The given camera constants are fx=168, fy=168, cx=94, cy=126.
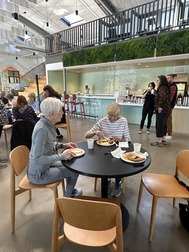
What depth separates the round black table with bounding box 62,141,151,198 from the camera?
1.34 meters

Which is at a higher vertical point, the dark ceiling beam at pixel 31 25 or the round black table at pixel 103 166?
the dark ceiling beam at pixel 31 25

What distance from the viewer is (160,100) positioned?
3861 millimetres

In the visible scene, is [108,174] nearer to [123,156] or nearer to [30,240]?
[123,156]

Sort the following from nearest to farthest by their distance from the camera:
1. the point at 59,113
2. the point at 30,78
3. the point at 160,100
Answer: the point at 59,113 → the point at 160,100 → the point at 30,78

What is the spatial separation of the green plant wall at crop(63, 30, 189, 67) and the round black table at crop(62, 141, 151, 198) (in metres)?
4.46

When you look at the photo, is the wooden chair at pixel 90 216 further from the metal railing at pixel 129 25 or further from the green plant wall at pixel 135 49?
the metal railing at pixel 129 25

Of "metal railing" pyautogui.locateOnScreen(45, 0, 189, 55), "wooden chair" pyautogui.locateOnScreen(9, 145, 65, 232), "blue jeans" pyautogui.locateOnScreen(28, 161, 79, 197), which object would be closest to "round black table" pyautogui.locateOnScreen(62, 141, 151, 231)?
"blue jeans" pyautogui.locateOnScreen(28, 161, 79, 197)

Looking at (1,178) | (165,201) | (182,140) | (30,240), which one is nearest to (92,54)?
(182,140)

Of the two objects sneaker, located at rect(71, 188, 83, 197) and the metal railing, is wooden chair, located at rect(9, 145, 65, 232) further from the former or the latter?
the metal railing

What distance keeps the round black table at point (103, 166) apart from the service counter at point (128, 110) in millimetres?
4509

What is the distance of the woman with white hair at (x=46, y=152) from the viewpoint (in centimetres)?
160

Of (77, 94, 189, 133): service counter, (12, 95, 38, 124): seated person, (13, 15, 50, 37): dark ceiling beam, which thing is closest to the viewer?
(12, 95, 38, 124): seated person

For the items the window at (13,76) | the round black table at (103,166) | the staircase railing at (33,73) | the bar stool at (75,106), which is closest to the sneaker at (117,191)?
the round black table at (103,166)

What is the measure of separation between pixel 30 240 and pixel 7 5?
4.27 meters
